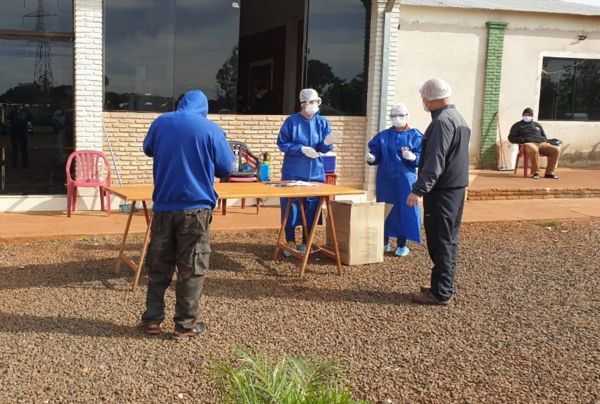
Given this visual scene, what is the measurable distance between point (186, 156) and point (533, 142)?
11.6 m

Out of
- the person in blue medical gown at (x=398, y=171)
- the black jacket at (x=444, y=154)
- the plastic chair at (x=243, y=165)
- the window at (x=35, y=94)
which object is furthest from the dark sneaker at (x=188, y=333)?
the window at (x=35, y=94)

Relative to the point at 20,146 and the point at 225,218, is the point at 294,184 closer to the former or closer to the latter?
the point at 225,218

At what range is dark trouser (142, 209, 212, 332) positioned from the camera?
16.2 feet

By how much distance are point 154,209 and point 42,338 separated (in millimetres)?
1227

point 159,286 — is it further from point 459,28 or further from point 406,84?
point 459,28

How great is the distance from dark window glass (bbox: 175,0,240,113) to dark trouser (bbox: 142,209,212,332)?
19.0 ft

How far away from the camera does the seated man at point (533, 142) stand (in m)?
14.6

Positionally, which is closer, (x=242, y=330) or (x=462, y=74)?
(x=242, y=330)

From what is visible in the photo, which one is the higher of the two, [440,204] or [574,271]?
[440,204]

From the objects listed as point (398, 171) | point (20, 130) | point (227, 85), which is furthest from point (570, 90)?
point (20, 130)

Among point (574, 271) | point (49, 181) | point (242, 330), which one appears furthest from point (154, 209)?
point (49, 181)

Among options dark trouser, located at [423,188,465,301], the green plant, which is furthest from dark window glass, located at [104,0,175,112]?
the green plant

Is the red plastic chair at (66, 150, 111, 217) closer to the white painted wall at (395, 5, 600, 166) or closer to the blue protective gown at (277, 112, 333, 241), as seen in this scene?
the blue protective gown at (277, 112, 333, 241)

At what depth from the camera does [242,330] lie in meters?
5.25
